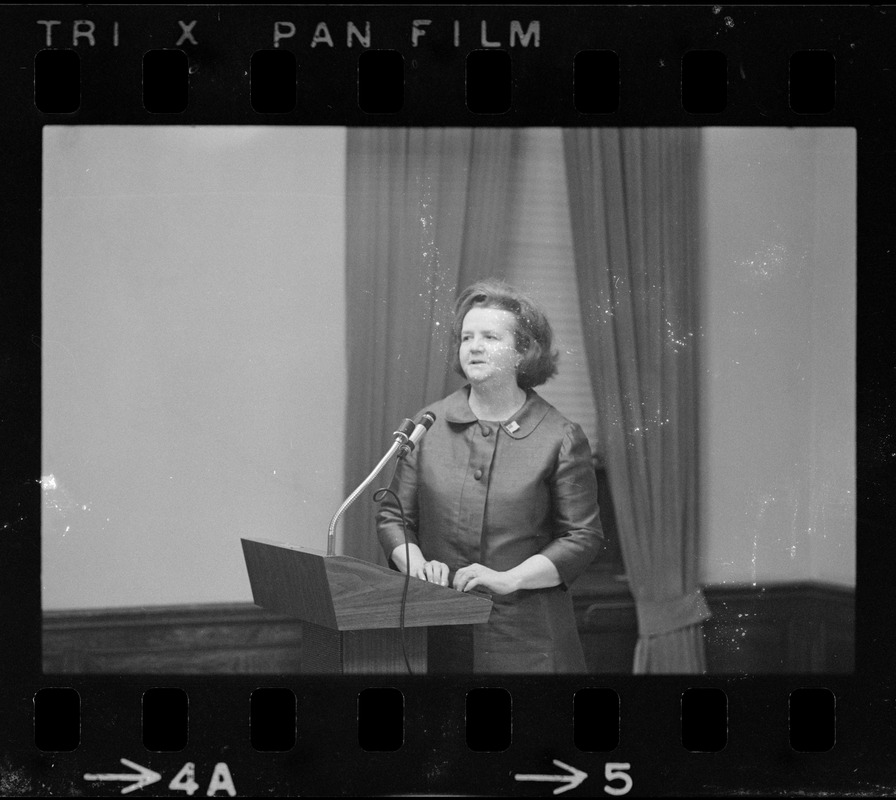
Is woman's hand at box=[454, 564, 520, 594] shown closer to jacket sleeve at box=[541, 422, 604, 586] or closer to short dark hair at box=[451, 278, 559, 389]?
jacket sleeve at box=[541, 422, 604, 586]

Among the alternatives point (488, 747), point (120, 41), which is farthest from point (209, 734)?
point (120, 41)

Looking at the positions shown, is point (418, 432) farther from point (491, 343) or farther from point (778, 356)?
point (778, 356)

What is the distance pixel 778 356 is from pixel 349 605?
149 centimetres

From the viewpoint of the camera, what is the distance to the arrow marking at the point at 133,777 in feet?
10.2

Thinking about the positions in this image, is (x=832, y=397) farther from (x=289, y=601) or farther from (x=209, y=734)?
(x=209, y=734)

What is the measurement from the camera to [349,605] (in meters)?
2.83

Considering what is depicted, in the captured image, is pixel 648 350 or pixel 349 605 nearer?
pixel 349 605

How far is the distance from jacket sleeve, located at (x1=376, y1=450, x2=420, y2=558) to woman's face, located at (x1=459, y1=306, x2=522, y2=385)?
0.33 m

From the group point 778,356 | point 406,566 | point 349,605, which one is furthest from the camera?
point 778,356

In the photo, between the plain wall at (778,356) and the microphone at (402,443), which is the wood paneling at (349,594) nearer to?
the microphone at (402,443)

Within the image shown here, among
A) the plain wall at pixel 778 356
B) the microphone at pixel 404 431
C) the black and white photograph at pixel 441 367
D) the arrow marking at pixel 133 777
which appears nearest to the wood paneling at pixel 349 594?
the black and white photograph at pixel 441 367

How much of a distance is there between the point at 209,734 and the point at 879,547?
2107mm

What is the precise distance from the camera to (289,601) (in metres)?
3.04

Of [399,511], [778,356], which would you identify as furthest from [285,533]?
[778,356]
